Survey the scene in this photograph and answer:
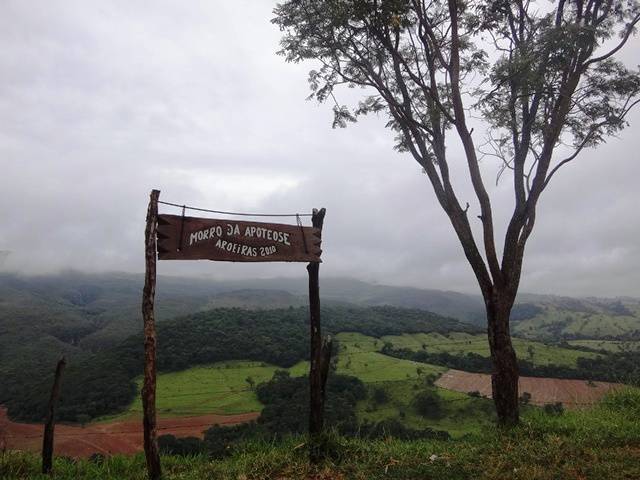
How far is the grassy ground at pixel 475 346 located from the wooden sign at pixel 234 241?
268 ft

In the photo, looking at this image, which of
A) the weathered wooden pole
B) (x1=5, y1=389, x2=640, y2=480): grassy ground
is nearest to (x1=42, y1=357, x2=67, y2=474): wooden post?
(x1=5, y1=389, x2=640, y2=480): grassy ground

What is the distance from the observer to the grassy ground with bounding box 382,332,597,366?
81188mm

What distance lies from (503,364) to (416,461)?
321 cm

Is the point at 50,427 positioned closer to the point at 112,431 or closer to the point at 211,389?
the point at 112,431

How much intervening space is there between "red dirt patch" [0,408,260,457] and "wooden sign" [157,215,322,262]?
46684 mm

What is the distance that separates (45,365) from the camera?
325 ft

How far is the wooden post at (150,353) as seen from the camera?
5629mm

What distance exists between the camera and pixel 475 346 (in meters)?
104

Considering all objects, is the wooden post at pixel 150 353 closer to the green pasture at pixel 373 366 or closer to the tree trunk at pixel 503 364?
the tree trunk at pixel 503 364

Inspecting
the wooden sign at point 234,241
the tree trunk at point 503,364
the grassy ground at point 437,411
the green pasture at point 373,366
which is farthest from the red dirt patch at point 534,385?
the wooden sign at point 234,241

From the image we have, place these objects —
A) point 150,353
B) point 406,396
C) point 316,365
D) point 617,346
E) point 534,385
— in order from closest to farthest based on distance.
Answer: point 150,353 < point 316,365 < point 534,385 < point 406,396 < point 617,346

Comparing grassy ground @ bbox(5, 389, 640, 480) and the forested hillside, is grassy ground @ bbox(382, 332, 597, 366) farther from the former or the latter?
grassy ground @ bbox(5, 389, 640, 480)

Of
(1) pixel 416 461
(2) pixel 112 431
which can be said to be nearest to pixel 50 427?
(1) pixel 416 461

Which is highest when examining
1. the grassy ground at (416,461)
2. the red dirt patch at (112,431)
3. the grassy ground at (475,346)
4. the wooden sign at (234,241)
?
the wooden sign at (234,241)
